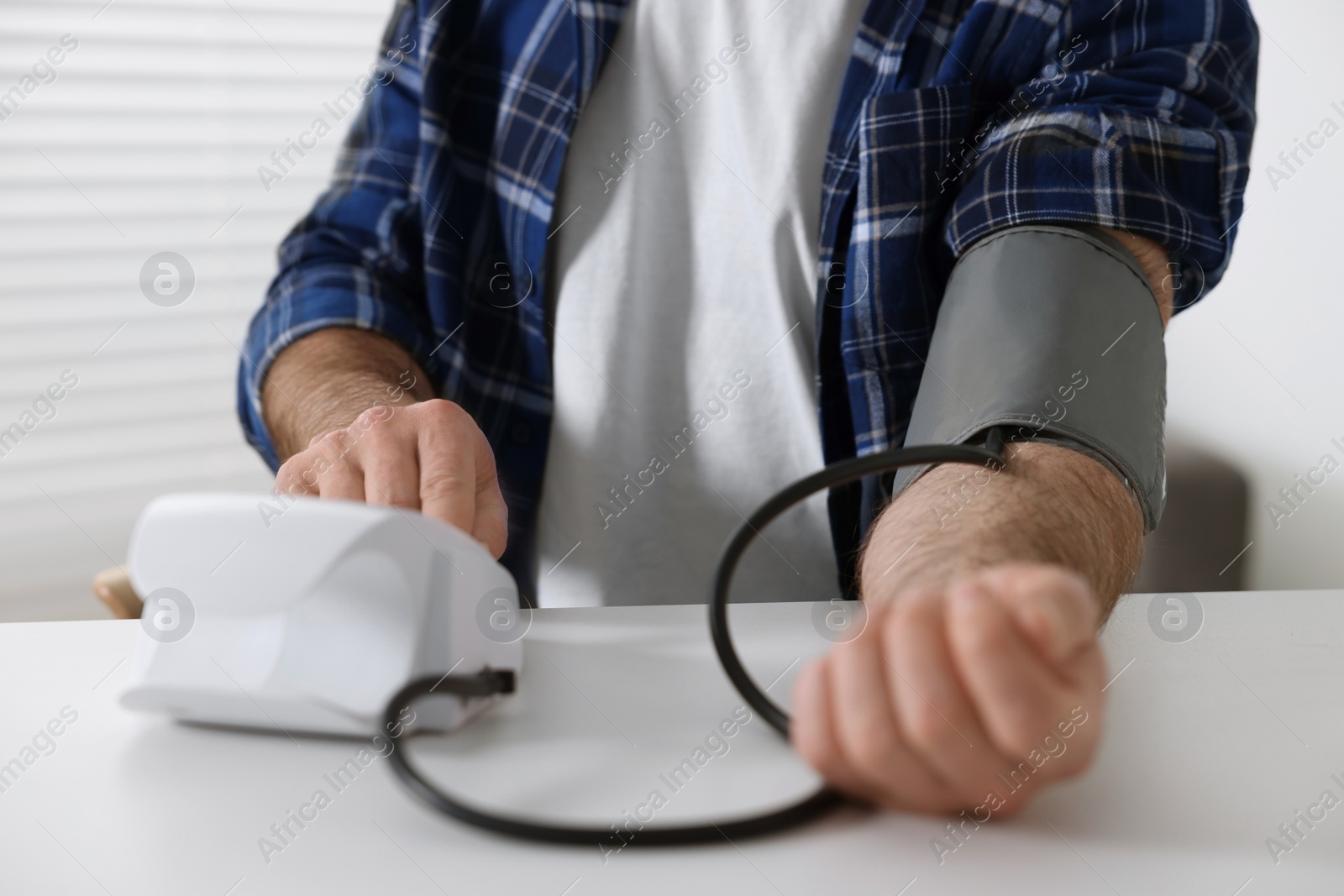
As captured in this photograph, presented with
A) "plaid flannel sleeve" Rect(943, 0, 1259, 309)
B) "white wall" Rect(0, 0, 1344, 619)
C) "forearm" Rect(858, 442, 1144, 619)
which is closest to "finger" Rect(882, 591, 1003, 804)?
"forearm" Rect(858, 442, 1144, 619)

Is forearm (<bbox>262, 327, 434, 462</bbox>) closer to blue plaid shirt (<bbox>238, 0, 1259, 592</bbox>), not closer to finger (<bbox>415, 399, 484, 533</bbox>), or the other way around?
blue plaid shirt (<bbox>238, 0, 1259, 592</bbox>)

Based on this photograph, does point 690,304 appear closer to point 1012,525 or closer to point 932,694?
point 1012,525

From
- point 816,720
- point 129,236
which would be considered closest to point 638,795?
point 816,720

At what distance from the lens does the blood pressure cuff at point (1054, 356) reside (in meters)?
0.55

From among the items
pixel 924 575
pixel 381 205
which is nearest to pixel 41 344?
pixel 381 205

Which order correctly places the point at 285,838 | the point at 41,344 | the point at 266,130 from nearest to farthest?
the point at 285,838
the point at 41,344
the point at 266,130

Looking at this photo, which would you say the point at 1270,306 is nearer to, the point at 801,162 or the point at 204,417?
the point at 801,162

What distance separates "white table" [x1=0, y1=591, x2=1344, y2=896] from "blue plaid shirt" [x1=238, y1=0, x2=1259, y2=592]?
0.32 meters

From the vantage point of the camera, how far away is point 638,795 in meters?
0.37

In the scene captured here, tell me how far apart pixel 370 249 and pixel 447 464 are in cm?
41

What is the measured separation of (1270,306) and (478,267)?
0.81 meters

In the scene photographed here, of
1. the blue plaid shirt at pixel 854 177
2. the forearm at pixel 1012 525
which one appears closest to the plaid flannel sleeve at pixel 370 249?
the blue plaid shirt at pixel 854 177

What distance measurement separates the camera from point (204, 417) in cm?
157

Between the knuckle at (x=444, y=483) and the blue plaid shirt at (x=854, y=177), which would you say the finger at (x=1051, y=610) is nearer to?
the knuckle at (x=444, y=483)
